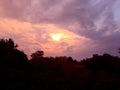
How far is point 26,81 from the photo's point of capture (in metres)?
28.1

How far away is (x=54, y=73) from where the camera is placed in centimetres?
3800

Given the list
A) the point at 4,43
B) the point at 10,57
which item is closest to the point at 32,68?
the point at 10,57

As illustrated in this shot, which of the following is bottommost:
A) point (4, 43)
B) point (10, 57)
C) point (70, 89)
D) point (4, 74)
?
point (70, 89)

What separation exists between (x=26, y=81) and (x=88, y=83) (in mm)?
6563

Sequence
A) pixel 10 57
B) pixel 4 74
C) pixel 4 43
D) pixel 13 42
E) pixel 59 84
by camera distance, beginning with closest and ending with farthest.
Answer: pixel 59 84 < pixel 4 74 < pixel 10 57 < pixel 4 43 < pixel 13 42

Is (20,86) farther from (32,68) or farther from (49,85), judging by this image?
(32,68)

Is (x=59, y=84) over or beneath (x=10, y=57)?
beneath

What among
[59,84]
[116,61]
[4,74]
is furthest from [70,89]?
[116,61]

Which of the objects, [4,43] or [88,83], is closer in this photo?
[88,83]

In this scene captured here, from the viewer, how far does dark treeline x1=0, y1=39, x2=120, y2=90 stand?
88.4ft

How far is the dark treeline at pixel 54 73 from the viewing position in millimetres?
26938

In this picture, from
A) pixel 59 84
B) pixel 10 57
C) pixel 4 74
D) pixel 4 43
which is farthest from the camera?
pixel 4 43

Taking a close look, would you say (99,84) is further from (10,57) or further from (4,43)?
(4,43)

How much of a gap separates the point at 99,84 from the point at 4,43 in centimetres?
1862
